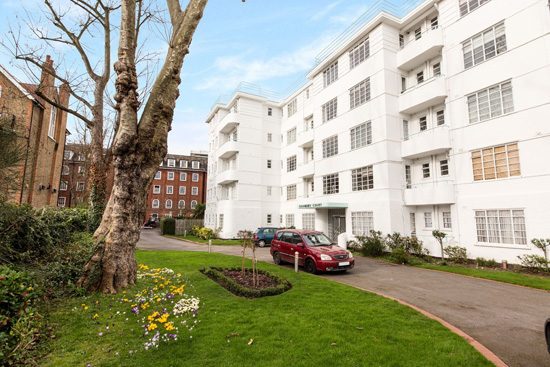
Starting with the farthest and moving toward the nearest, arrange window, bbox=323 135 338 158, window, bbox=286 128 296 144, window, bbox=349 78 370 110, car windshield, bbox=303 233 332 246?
window, bbox=286 128 296 144, window, bbox=323 135 338 158, window, bbox=349 78 370 110, car windshield, bbox=303 233 332 246

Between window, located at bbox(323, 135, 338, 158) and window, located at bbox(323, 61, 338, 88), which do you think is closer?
window, located at bbox(323, 135, 338, 158)

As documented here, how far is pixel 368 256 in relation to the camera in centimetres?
1709

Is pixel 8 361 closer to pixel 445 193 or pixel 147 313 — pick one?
pixel 147 313

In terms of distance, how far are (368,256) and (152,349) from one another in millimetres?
15036

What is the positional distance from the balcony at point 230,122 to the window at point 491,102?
2211cm

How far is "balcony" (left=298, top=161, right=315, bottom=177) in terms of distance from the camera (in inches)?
1014

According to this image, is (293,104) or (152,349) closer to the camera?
(152,349)

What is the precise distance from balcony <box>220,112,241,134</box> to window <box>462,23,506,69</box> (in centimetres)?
2159

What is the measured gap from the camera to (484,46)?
14.5 m

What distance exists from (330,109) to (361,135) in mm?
4864

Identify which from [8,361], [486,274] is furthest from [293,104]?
[8,361]

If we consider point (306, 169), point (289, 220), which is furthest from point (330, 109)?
point (289, 220)

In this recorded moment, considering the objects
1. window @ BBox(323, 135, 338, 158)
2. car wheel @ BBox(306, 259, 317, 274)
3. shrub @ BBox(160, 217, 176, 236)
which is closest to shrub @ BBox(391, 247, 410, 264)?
car wheel @ BBox(306, 259, 317, 274)

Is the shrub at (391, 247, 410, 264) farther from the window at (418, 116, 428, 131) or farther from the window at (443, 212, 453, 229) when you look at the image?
the window at (418, 116, 428, 131)
